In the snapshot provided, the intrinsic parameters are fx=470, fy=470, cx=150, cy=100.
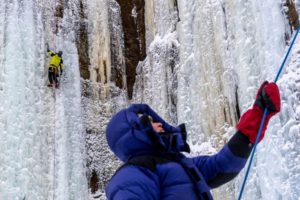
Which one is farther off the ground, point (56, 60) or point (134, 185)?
point (56, 60)

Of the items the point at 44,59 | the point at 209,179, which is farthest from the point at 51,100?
the point at 209,179

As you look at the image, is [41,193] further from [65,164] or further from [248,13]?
[248,13]

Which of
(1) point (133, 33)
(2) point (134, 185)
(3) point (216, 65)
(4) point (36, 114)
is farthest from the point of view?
(1) point (133, 33)

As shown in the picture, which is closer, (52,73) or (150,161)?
(150,161)

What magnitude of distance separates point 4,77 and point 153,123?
5.13 metres

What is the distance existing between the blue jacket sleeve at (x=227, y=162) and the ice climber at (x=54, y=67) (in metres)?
5.28

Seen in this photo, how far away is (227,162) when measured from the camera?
75.4 inches

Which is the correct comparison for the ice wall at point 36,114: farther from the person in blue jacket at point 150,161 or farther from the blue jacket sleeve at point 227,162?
the person in blue jacket at point 150,161

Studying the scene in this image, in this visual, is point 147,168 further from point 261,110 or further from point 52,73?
point 52,73

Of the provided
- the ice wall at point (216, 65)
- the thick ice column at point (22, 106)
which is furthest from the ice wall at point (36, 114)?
the ice wall at point (216, 65)

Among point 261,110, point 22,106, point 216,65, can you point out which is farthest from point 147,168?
point 22,106

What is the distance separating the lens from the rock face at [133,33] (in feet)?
27.4

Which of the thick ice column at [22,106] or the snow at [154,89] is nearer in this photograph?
the snow at [154,89]

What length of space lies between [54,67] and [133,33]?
7.06ft
